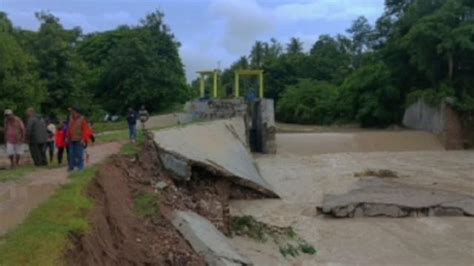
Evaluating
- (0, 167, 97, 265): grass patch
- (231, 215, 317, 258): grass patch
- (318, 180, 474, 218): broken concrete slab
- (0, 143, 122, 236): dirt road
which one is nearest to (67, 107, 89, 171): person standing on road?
(0, 143, 122, 236): dirt road

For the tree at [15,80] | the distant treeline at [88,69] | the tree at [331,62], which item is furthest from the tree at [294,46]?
the tree at [15,80]

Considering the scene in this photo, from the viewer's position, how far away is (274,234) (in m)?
17.2

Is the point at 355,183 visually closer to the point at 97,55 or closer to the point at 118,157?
the point at 118,157

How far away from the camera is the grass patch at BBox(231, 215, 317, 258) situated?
53.5ft

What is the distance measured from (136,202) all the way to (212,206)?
4132 millimetres

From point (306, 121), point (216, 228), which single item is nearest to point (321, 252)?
point (216, 228)

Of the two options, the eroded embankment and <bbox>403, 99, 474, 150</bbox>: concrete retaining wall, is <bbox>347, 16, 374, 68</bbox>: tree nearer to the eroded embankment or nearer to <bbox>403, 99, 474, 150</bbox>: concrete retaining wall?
<bbox>403, 99, 474, 150</bbox>: concrete retaining wall

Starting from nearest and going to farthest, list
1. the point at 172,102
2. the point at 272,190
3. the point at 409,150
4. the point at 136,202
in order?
the point at 136,202
the point at 272,190
the point at 409,150
the point at 172,102

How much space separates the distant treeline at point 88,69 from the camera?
107ft

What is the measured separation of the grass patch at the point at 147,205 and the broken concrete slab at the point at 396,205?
760cm

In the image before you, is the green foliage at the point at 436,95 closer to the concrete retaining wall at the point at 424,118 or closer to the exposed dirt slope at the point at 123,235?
the concrete retaining wall at the point at 424,118

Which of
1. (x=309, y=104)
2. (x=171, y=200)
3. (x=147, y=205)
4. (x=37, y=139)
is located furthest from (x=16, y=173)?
(x=309, y=104)

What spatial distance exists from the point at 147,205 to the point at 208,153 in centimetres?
774

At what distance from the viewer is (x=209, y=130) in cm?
2498
